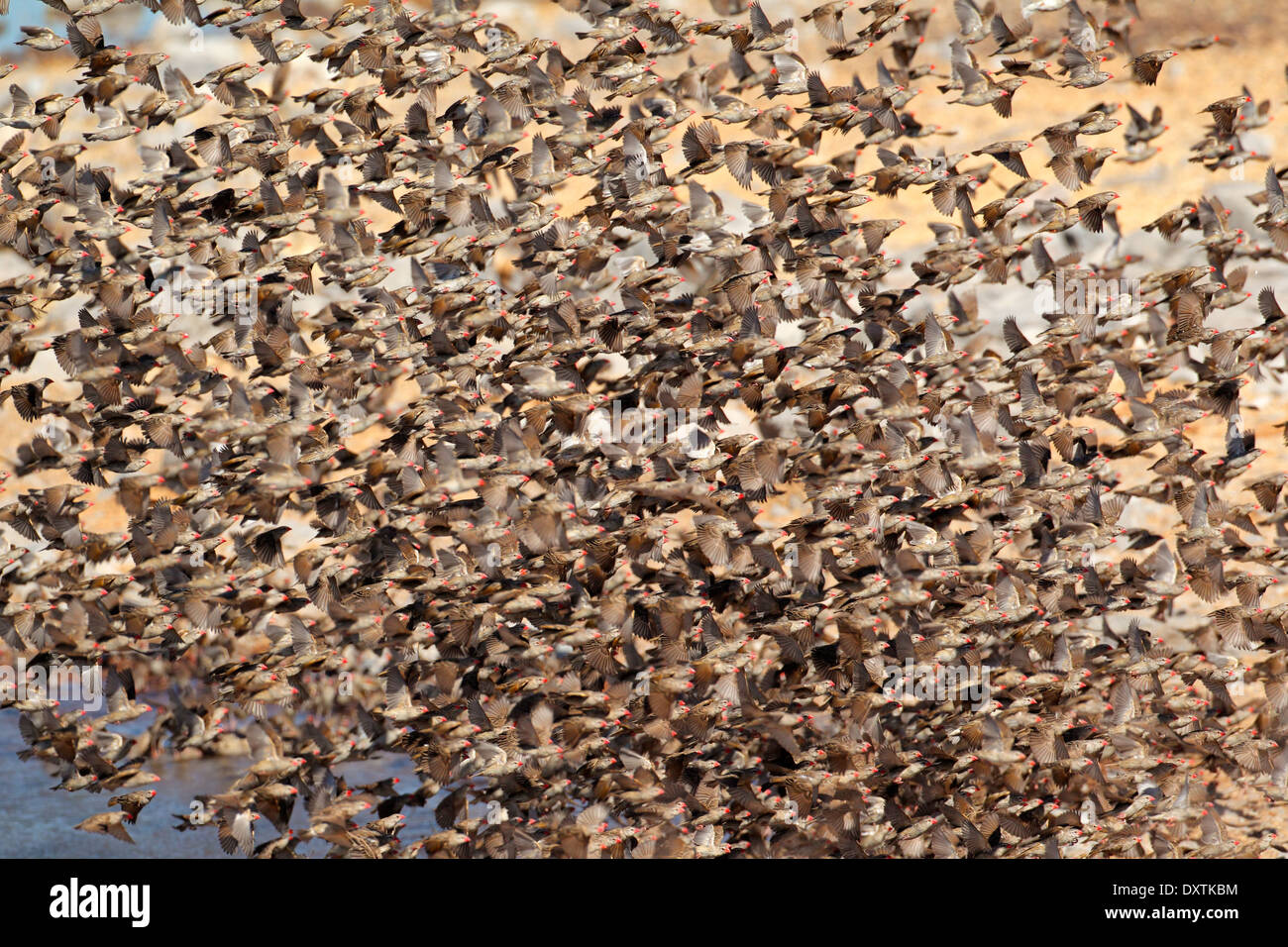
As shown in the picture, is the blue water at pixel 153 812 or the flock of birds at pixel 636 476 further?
the blue water at pixel 153 812

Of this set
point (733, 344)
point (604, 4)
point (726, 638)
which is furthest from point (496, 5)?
point (726, 638)

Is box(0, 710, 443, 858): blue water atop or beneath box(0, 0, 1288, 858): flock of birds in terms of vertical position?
beneath

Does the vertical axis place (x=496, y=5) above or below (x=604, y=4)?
above

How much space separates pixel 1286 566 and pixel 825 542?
6484 millimetres

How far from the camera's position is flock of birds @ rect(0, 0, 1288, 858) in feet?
54.5

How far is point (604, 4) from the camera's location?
711 inches

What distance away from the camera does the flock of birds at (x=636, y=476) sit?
16625 millimetres

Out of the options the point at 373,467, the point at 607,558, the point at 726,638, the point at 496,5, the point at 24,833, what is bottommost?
the point at 24,833

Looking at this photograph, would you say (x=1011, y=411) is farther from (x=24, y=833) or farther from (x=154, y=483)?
(x=24, y=833)

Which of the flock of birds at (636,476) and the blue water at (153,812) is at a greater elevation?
the flock of birds at (636,476)

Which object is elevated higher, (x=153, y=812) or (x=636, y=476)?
(x=636, y=476)

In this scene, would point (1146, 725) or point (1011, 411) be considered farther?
point (1011, 411)

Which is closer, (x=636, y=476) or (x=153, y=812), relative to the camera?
(x=636, y=476)

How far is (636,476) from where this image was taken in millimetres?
17375
